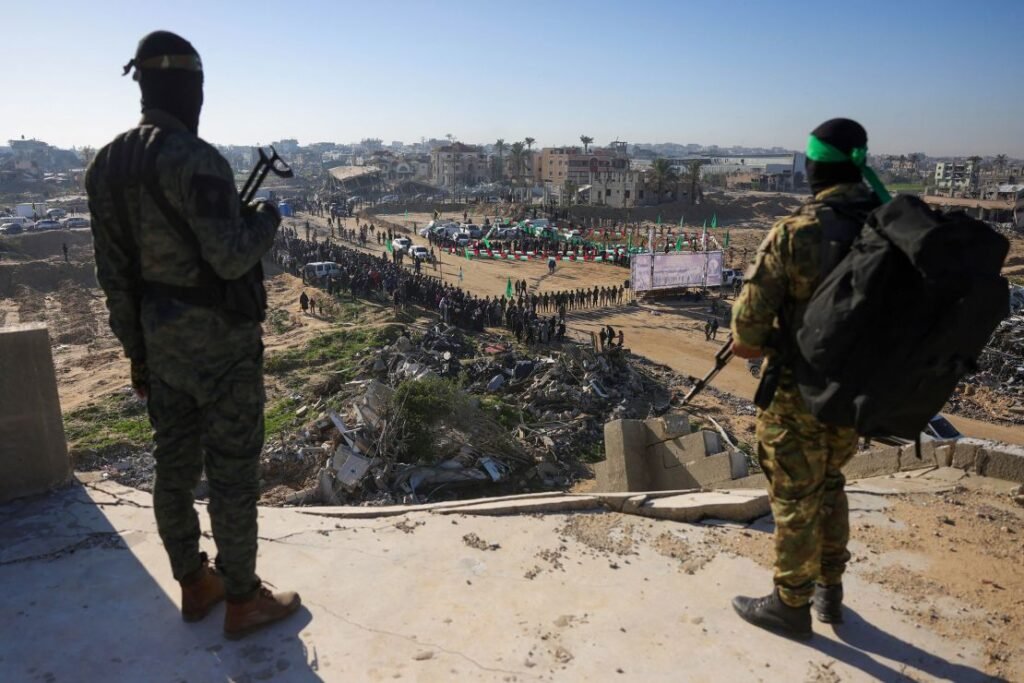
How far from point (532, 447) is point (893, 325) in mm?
9649

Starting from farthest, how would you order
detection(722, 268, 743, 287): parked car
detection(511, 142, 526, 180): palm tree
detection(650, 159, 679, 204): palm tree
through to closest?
detection(511, 142, 526, 180): palm tree < detection(650, 159, 679, 204): palm tree < detection(722, 268, 743, 287): parked car

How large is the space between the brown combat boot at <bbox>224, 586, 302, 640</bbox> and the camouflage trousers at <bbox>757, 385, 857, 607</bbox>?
1787mm

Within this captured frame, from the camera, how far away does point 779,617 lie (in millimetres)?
2525

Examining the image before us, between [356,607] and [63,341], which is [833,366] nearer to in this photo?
[356,607]

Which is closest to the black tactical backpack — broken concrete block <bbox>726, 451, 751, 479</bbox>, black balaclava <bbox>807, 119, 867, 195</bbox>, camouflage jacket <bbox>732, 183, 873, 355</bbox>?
camouflage jacket <bbox>732, 183, 873, 355</bbox>

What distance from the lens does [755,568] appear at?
120 inches

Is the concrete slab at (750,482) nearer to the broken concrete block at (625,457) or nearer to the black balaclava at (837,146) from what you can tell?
the broken concrete block at (625,457)

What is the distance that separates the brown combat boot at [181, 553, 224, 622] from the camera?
Result: 2535 millimetres

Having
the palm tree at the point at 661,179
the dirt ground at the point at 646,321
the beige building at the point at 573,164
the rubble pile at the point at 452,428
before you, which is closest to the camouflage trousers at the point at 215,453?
the rubble pile at the point at 452,428

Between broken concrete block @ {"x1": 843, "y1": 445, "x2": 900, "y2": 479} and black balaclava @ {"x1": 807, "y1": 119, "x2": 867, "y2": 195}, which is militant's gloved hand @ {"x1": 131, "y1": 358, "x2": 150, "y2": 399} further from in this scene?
broken concrete block @ {"x1": 843, "y1": 445, "x2": 900, "y2": 479}

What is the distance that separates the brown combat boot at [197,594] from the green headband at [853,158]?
2577 millimetres

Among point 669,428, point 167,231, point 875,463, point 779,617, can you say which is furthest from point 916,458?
point 167,231

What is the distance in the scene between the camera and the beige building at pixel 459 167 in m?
93.8

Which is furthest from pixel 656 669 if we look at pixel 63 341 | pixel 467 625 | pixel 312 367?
pixel 63 341
